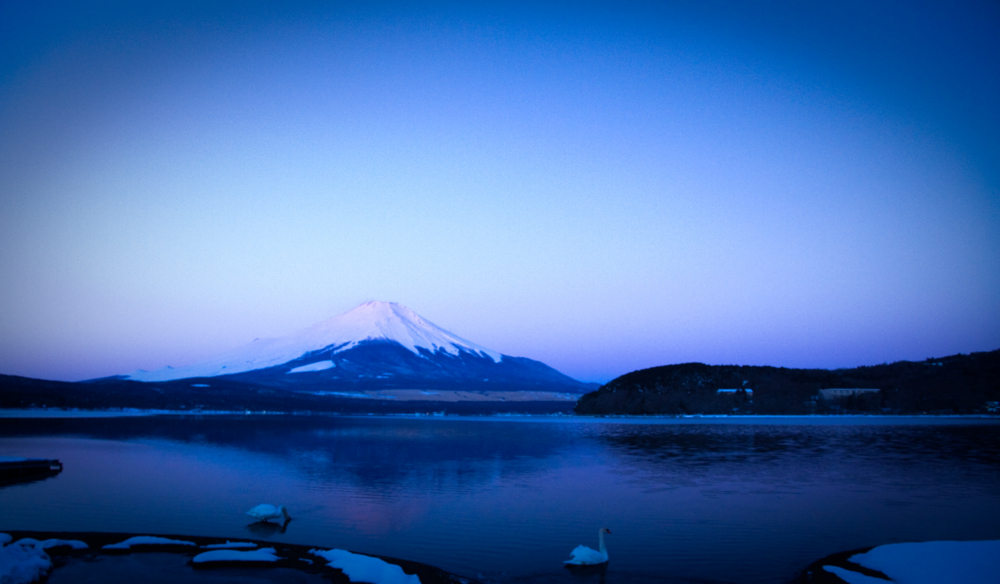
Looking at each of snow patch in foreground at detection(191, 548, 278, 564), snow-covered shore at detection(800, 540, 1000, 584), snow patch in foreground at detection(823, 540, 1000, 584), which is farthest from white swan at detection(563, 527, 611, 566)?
snow patch in foreground at detection(191, 548, 278, 564)

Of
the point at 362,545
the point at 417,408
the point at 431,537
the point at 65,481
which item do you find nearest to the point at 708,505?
the point at 431,537

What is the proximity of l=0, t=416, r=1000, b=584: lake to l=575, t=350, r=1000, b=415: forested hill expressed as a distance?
68169 mm

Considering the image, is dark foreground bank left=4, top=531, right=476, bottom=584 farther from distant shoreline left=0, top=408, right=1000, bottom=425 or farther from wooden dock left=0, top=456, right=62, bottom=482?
distant shoreline left=0, top=408, right=1000, bottom=425

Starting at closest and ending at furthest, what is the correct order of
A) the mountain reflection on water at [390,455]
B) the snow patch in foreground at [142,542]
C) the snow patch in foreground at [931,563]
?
the snow patch in foreground at [931,563] → the snow patch in foreground at [142,542] → the mountain reflection on water at [390,455]

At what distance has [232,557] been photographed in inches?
440

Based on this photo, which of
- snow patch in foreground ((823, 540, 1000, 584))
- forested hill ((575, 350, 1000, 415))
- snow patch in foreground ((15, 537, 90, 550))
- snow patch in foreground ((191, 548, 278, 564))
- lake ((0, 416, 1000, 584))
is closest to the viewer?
snow patch in foreground ((823, 540, 1000, 584))

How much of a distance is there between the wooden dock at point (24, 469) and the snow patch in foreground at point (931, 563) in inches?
934

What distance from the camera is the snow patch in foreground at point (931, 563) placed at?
994cm

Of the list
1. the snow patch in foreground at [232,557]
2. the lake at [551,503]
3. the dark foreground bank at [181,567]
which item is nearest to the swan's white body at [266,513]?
the lake at [551,503]

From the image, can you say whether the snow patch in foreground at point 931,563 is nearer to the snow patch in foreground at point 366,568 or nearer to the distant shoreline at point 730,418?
the snow patch in foreground at point 366,568

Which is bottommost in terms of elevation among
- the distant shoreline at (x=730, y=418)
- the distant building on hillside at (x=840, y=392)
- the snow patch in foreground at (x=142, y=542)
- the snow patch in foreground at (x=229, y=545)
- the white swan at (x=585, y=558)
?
the white swan at (x=585, y=558)

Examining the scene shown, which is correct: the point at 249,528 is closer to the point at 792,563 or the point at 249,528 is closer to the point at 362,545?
the point at 362,545

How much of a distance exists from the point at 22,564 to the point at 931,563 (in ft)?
44.5

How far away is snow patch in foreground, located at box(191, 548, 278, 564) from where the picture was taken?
1104 centimetres
